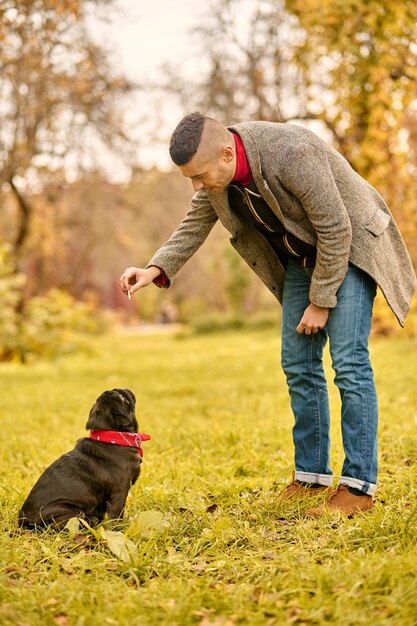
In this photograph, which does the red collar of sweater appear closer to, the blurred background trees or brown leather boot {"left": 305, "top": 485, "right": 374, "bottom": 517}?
brown leather boot {"left": 305, "top": 485, "right": 374, "bottom": 517}

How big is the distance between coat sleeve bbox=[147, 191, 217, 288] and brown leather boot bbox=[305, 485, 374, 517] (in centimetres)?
124

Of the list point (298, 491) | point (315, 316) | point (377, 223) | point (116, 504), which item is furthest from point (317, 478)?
point (377, 223)

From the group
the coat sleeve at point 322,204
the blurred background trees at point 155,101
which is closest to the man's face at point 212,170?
the coat sleeve at point 322,204

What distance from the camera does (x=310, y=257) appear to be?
3.21 m

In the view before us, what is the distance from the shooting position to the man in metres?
2.92

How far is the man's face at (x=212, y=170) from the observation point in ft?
9.47

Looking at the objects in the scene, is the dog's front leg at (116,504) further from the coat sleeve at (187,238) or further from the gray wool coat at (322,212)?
the gray wool coat at (322,212)

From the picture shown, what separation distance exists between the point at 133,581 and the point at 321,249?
1.49 m

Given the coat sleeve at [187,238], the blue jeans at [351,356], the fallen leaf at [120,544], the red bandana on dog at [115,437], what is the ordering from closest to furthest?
the fallen leaf at [120,544] < the blue jeans at [351,356] < the red bandana on dog at [115,437] < the coat sleeve at [187,238]

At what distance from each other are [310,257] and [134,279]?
2.65 ft

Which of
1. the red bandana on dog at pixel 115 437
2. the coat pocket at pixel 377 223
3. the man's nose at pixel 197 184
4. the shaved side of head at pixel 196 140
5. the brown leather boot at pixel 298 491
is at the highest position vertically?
the shaved side of head at pixel 196 140

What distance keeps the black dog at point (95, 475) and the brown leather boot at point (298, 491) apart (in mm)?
722

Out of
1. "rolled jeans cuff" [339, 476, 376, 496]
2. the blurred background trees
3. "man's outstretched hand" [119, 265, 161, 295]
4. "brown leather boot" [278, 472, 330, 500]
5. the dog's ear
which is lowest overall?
"brown leather boot" [278, 472, 330, 500]

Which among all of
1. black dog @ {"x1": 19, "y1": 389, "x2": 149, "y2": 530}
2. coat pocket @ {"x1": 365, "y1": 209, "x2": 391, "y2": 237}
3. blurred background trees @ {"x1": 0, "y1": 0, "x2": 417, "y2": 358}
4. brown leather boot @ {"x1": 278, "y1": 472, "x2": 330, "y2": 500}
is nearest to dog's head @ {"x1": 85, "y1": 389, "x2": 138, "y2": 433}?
black dog @ {"x1": 19, "y1": 389, "x2": 149, "y2": 530}
